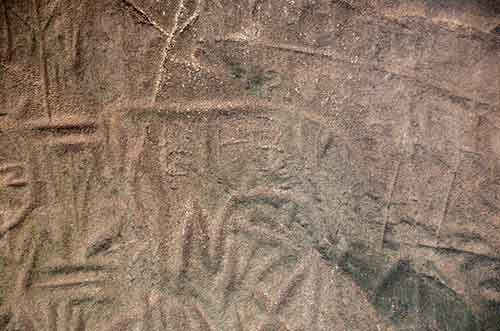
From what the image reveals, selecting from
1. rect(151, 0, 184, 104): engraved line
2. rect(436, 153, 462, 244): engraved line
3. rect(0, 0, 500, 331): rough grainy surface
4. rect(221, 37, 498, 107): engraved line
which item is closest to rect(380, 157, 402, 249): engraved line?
rect(0, 0, 500, 331): rough grainy surface

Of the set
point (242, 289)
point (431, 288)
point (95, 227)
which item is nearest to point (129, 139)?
point (95, 227)

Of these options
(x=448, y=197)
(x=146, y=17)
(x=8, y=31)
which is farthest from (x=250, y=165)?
(x=8, y=31)

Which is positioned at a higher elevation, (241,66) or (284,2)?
(284,2)

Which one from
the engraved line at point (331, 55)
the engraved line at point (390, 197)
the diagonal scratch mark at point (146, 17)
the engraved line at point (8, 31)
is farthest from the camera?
the engraved line at point (390, 197)

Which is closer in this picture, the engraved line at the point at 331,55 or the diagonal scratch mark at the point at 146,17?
the diagonal scratch mark at the point at 146,17

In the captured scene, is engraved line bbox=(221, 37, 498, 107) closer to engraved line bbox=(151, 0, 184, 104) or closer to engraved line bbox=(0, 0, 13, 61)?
engraved line bbox=(151, 0, 184, 104)

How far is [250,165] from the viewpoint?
95.7 inches

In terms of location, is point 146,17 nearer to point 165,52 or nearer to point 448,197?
point 165,52

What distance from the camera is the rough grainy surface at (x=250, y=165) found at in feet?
7.37

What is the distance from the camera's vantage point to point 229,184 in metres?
2.41

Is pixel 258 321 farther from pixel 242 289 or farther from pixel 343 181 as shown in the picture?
pixel 343 181

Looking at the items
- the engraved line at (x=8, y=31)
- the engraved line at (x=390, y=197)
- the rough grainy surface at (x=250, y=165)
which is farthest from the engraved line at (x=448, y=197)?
the engraved line at (x=8, y=31)

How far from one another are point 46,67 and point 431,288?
2.04 m

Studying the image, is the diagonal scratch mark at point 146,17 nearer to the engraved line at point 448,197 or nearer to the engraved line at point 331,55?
the engraved line at point 331,55
